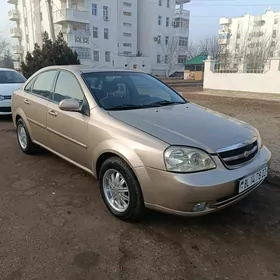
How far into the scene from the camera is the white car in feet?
26.7

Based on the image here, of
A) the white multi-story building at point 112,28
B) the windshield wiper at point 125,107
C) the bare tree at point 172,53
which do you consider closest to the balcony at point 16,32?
the white multi-story building at point 112,28

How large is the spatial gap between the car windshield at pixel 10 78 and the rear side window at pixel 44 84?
16.5 feet

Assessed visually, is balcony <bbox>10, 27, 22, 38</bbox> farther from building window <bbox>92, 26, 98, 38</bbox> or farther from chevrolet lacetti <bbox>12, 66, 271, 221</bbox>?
chevrolet lacetti <bbox>12, 66, 271, 221</bbox>

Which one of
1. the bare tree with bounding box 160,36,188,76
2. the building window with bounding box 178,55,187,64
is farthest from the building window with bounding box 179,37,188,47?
the building window with bounding box 178,55,187,64

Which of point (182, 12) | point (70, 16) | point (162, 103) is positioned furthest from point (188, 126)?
point (182, 12)

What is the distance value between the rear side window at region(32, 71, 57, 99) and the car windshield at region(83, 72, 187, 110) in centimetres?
82

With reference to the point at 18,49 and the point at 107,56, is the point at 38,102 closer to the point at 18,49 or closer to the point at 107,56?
the point at 107,56

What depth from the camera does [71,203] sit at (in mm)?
3391

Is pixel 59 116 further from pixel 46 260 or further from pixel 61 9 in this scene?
pixel 61 9

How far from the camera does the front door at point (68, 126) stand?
3352 mm

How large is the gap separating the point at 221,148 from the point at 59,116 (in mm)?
2179

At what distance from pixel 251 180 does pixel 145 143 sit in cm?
111

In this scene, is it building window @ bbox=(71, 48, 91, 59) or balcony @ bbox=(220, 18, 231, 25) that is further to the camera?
balcony @ bbox=(220, 18, 231, 25)

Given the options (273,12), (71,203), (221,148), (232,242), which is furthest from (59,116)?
(273,12)
